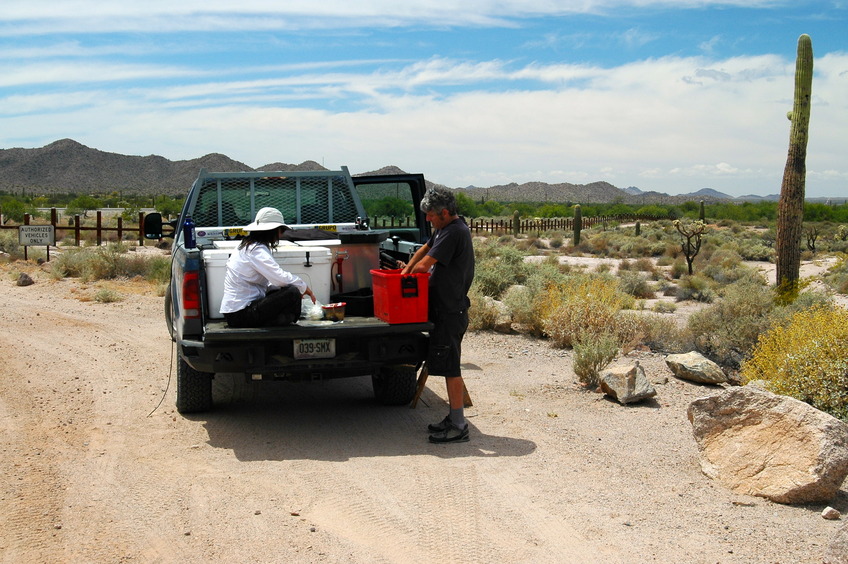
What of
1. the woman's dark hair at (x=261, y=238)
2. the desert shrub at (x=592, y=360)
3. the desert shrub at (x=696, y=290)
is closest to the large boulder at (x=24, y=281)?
the woman's dark hair at (x=261, y=238)

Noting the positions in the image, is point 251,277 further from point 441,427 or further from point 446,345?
Result: point 441,427

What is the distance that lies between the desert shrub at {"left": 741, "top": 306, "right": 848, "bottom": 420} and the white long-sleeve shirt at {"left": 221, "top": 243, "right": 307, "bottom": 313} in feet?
13.8

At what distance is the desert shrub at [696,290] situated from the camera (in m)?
19.9

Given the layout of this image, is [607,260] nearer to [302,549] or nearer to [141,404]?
[141,404]

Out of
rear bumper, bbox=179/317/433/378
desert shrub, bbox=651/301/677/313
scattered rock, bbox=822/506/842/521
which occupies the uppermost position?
rear bumper, bbox=179/317/433/378

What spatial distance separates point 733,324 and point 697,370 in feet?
7.43

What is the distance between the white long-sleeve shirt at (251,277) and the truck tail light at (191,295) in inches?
8.6

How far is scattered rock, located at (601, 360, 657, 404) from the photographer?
8109 millimetres

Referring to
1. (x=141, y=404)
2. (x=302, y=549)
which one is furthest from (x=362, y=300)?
(x=302, y=549)

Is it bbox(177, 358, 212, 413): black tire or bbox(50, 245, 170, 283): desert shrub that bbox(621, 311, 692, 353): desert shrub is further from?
bbox(50, 245, 170, 283): desert shrub

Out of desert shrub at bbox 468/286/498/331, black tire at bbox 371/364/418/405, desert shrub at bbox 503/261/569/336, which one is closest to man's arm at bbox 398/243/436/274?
black tire at bbox 371/364/418/405

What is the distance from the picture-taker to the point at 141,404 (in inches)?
316

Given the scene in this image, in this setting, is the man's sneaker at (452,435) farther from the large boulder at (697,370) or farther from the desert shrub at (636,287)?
the desert shrub at (636,287)

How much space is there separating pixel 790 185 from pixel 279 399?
31.2 feet
